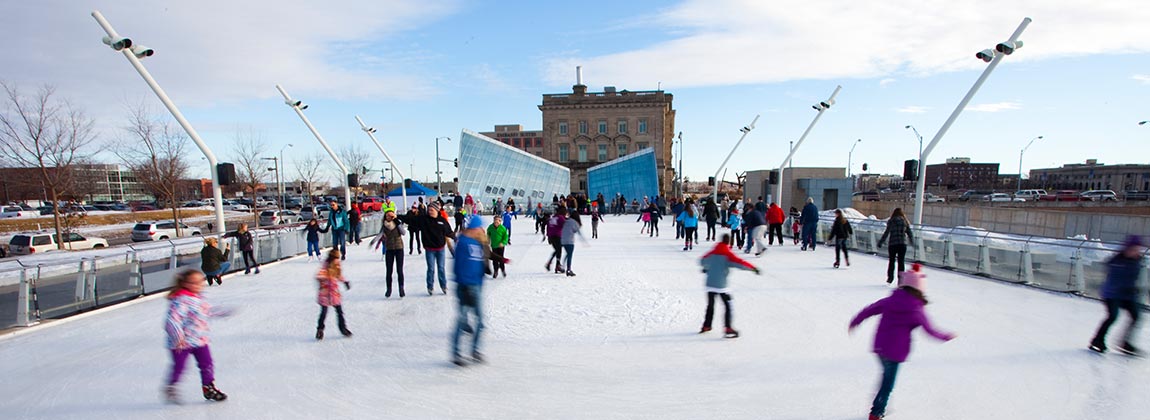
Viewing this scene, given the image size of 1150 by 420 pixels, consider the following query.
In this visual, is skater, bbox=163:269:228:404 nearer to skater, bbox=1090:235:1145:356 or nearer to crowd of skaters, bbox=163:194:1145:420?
crowd of skaters, bbox=163:194:1145:420

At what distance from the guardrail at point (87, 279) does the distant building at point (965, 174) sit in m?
121

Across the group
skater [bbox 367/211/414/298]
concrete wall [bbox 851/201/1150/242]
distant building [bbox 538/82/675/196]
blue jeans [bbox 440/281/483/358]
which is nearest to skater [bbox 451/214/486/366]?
blue jeans [bbox 440/281/483/358]

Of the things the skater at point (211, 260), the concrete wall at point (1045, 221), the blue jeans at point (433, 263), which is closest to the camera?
the blue jeans at point (433, 263)

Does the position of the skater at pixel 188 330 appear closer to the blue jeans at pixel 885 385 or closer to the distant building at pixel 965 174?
the blue jeans at pixel 885 385

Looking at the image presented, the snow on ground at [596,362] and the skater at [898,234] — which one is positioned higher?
the skater at [898,234]

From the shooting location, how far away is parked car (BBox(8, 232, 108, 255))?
17109 millimetres

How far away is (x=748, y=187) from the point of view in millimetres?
31719

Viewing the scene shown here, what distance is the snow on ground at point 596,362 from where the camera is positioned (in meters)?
4.07

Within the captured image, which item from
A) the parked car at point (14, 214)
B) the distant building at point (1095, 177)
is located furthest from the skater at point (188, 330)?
the distant building at point (1095, 177)

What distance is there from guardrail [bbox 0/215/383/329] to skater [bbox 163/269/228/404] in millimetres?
4663

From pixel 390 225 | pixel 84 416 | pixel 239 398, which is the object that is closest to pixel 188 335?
pixel 239 398

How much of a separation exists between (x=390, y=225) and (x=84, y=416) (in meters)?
3.94

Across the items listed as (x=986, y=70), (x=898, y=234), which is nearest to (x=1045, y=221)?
(x=986, y=70)

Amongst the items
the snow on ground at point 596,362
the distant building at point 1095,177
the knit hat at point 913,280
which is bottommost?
the snow on ground at point 596,362
